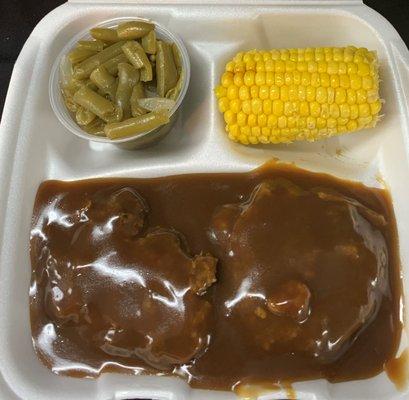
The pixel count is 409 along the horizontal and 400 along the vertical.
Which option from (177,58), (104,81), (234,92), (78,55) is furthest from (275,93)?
(78,55)

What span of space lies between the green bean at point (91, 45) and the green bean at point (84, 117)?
220mm

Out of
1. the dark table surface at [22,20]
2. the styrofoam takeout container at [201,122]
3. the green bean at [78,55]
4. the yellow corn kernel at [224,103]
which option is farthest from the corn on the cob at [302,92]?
the dark table surface at [22,20]

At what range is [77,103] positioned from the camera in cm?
175

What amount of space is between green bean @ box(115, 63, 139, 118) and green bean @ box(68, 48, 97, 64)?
135 millimetres

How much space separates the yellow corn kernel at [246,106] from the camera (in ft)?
5.56

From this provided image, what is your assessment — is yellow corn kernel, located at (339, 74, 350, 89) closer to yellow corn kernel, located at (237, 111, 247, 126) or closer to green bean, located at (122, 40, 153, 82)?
yellow corn kernel, located at (237, 111, 247, 126)

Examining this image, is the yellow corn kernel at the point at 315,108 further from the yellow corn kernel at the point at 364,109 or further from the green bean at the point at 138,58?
the green bean at the point at 138,58

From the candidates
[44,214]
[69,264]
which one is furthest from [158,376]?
[44,214]

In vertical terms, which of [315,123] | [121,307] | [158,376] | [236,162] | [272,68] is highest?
Answer: [272,68]

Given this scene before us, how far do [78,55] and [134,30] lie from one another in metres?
0.22

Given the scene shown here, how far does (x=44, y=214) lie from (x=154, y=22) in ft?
→ 2.62

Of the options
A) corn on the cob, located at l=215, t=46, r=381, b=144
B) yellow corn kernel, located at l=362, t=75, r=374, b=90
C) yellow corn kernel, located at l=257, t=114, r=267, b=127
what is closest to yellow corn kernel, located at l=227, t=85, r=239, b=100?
corn on the cob, located at l=215, t=46, r=381, b=144

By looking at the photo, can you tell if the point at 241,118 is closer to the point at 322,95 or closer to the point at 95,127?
the point at 322,95

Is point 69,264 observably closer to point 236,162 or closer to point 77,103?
point 77,103
